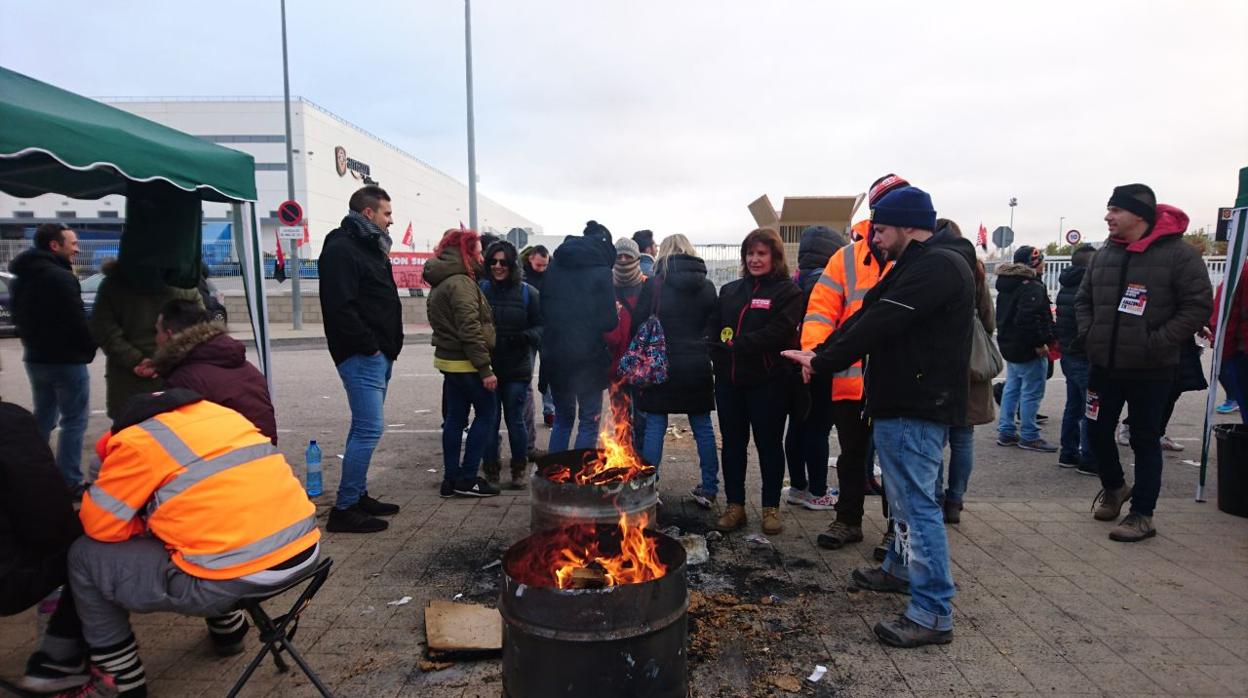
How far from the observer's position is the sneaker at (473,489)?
5453 millimetres

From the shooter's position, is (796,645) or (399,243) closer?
(796,645)

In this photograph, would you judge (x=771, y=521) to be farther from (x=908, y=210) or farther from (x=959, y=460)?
(x=908, y=210)

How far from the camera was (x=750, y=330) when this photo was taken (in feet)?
15.1

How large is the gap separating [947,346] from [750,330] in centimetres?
153

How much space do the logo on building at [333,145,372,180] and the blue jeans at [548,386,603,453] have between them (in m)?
56.2

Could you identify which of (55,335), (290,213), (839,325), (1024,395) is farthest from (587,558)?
(290,213)

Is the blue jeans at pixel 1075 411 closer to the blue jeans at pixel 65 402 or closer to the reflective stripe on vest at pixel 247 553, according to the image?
the reflective stripe on vest at pixel 247 553

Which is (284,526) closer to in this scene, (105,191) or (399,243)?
(105,191)

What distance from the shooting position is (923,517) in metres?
3.27

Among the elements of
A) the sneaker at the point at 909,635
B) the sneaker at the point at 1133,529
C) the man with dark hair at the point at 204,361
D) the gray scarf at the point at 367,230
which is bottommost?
the sneaker at the point at 909,635

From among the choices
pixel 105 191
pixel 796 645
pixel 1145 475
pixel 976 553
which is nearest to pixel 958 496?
pixel 976 553

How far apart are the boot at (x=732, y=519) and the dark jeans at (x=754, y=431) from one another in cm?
5

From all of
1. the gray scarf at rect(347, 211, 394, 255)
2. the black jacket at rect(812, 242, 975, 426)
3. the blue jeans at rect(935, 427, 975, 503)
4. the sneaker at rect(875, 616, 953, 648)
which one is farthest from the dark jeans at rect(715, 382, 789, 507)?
the gray scarf at rect(347, 211, 394, 255)

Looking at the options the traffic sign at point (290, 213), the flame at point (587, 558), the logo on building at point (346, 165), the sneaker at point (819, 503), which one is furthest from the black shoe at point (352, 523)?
the logo on building at point (346, 165)
